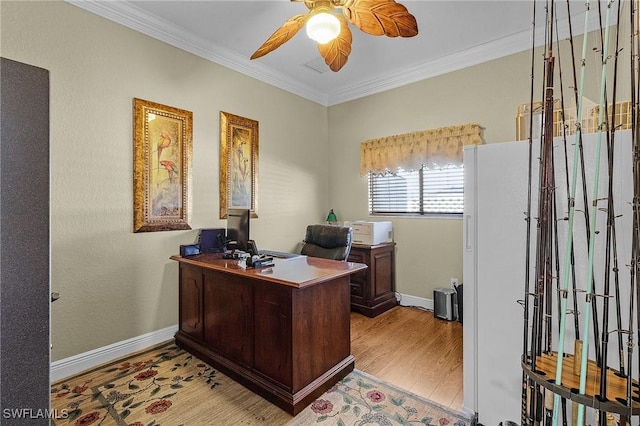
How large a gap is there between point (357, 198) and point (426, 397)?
105 inches

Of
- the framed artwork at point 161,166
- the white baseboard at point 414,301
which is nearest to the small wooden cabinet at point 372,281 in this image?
the white baseboard at point 414,301

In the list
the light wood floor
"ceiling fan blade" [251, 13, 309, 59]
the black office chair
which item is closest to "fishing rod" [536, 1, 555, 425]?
the light wood floor

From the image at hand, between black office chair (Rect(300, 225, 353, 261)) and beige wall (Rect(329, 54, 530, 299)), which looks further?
beige wall (Rect(329, 54, 530, 299))

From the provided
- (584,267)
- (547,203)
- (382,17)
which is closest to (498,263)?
(584,267)

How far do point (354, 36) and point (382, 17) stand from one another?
1.24 m

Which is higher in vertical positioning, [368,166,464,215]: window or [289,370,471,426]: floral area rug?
[368,166,464,215]: window

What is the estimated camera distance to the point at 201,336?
2578 millimetres

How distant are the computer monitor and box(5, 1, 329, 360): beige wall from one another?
520mm

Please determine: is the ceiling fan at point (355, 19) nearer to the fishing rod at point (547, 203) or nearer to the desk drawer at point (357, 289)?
the fishing rod at point (547, 203)

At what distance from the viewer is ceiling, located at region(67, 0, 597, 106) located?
2584mm

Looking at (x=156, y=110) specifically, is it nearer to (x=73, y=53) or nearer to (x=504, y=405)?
(x=73, y=53)

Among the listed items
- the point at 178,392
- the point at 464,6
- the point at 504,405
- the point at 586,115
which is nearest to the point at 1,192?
the point at 178,392

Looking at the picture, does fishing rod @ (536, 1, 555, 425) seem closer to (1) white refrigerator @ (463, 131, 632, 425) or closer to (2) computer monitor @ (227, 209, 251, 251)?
(1) white refrigerator @ (463, 131, 632, 425)

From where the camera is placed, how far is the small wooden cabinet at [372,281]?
3.53 metres
